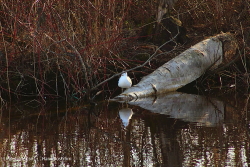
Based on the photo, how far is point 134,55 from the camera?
853 cm

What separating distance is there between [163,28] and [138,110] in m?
3.85

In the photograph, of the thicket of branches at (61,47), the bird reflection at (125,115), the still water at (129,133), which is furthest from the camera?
the thicket of branches at (61,47)

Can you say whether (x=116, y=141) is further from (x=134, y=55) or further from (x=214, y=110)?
(x=134, y=55)

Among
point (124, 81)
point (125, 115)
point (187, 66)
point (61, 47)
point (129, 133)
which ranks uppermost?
point (61, 47)

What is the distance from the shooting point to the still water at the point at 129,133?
374 centimetres

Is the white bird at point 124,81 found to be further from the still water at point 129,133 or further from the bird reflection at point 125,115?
the bird reflection at point 125,115

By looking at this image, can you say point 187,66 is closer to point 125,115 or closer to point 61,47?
point 61,47

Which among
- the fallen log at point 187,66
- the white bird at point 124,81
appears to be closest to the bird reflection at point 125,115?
the fallen log at point 187,66

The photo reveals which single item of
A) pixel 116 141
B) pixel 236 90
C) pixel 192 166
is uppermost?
pixel 236 90

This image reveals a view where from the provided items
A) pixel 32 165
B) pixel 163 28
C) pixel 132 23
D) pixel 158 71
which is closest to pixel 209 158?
pixel 32 165

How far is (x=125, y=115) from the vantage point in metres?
5.92

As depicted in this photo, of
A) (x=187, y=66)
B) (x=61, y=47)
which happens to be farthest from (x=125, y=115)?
(x=187, y=66)

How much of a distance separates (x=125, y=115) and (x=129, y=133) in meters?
1.18

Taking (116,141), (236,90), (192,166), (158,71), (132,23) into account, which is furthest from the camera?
(132,23)
